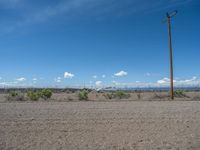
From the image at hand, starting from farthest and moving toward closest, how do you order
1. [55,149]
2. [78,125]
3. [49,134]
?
[78,125] < [49,134] < [55,149]

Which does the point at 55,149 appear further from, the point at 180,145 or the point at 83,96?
the point at 83,96

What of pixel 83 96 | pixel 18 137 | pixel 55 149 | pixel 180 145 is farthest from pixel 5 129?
A: pixel 83 96

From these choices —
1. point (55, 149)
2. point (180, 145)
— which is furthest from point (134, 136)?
point (55, 149)

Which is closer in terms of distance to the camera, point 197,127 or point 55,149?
point 55,149

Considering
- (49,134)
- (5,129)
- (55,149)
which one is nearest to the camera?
(55,149)

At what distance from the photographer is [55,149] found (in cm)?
870

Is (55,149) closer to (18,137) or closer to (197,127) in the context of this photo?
(18,137)

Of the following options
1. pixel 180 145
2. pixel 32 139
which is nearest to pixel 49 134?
pixel 32 139

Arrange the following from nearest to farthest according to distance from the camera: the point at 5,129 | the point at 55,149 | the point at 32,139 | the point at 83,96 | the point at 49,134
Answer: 1. the point at 55,149
2. the point at 32,139
3. the point at 49,134
4. the point at 5,129
5. the point at 83,96

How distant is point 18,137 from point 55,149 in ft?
7.78

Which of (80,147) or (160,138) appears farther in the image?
(160,138)

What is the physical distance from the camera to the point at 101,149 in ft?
28.6

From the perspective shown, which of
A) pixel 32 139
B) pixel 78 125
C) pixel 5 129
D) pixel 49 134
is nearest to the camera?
pixel 32 139

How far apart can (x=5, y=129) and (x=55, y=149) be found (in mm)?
4260
